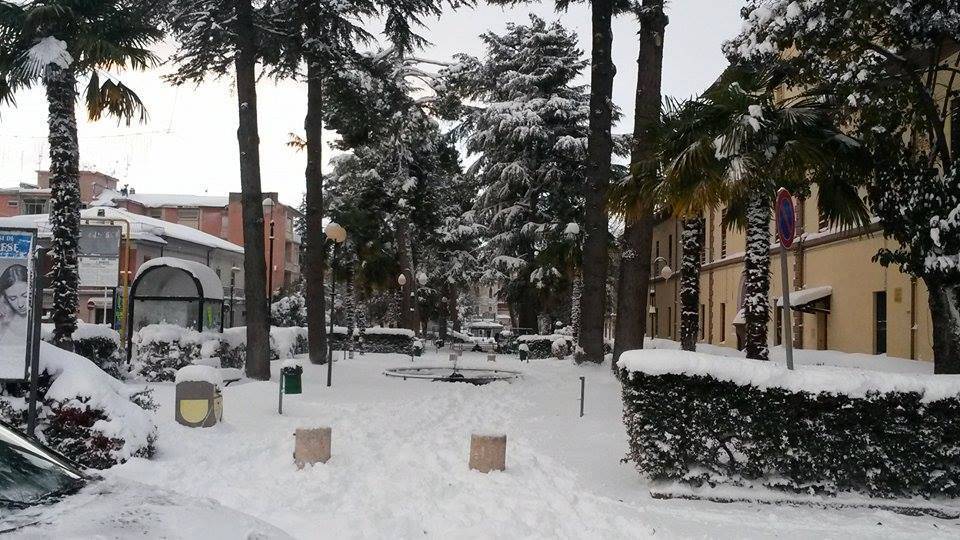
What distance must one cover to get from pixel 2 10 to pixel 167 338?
24.4 ft

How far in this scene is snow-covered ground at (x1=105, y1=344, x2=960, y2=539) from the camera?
22.2ft

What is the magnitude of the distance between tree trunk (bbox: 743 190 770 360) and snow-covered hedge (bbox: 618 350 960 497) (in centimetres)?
606

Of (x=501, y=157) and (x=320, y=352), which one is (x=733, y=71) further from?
(x=501, y=157)

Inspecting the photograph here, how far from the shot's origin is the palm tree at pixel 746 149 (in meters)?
10.2

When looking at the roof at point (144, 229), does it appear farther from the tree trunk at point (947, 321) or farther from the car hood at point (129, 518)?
the car hood at point (129, 518)

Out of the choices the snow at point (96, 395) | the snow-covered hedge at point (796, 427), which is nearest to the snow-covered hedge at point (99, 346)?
the snow at point (96, 395)

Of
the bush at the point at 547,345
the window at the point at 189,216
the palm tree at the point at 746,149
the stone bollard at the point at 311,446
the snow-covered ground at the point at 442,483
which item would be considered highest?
the window at the point at 189,216

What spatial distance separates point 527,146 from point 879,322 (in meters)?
19.1

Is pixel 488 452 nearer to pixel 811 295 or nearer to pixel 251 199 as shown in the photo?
pixel 251 199

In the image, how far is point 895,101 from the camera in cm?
1159

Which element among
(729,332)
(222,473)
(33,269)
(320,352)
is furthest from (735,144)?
(729,332)

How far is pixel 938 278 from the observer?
1035 cm

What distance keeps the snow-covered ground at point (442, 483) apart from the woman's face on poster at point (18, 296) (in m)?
2.09

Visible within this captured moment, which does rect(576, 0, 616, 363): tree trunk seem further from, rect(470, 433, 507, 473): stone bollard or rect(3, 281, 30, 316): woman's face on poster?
rect(3, 281, 30, 316): woman's face on poster
